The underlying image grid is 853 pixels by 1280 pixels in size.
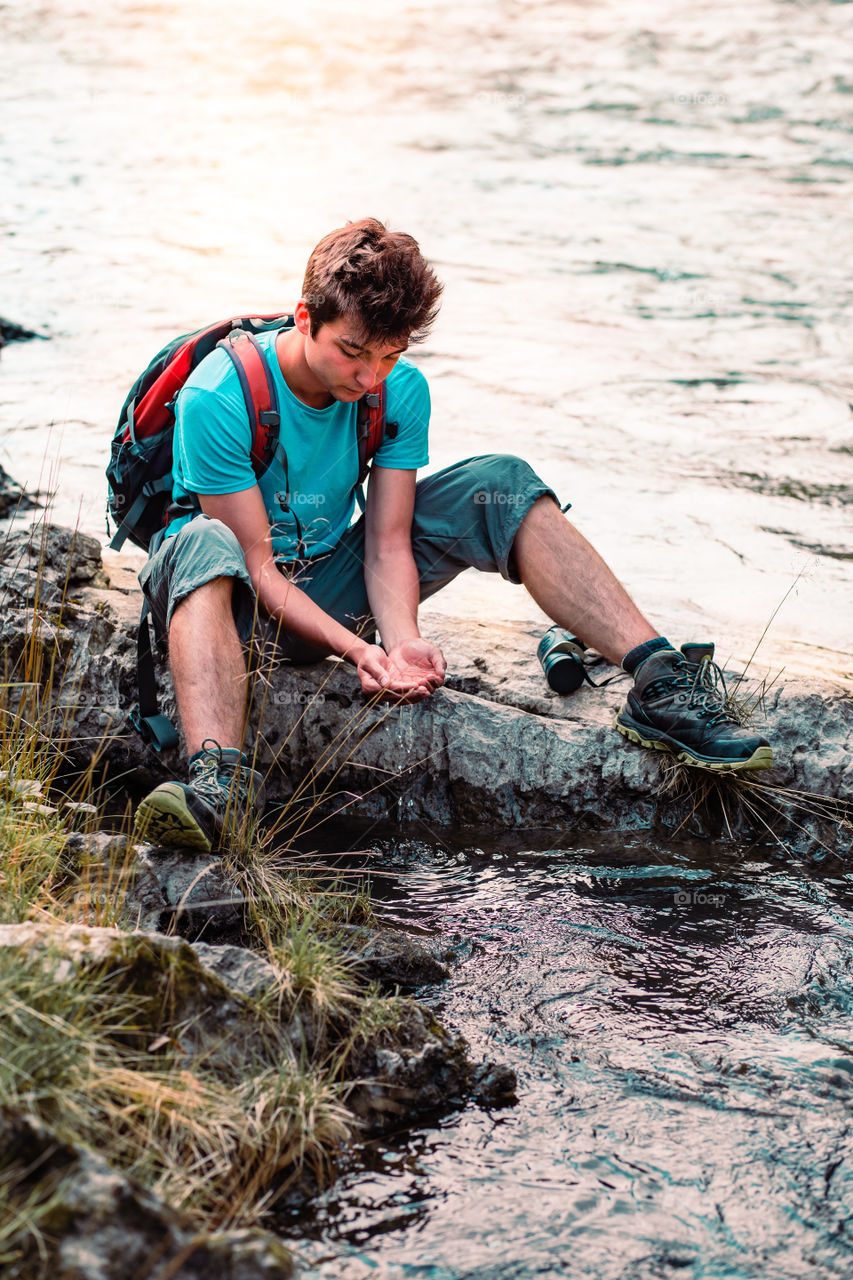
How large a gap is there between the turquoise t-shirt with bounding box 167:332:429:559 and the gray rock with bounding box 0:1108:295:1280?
211cm

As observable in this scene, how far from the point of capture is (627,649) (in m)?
3.92

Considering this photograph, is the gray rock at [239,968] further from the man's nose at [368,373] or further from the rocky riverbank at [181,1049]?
the man's nose at [368,373]

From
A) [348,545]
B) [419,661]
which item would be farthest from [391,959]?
[348,545]

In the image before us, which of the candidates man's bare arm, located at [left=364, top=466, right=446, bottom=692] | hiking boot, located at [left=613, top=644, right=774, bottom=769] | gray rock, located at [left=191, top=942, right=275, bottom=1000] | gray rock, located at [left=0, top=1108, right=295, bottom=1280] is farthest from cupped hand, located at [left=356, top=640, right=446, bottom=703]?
gray rock, located at [left=0, top=1108, right=295, bottom=1280]

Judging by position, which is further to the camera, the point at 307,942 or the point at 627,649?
the point at 627,649

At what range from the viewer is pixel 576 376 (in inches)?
343

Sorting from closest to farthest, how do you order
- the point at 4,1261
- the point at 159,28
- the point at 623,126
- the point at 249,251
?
the point at 4,1261
the point at 249,251
the point at 623,126
the point at 159,28

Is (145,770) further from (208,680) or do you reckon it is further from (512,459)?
(512,459)

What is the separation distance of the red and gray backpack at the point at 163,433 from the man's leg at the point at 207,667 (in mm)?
320

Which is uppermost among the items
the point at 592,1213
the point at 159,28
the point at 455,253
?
the point at 159,28

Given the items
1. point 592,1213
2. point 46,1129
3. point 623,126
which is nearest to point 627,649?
point 592,1213

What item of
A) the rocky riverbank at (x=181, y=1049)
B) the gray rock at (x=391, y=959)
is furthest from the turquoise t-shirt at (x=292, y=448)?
the gray rock at (x=391, y=959)

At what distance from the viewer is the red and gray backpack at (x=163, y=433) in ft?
12.2

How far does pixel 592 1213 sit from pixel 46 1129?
3.44 ft
